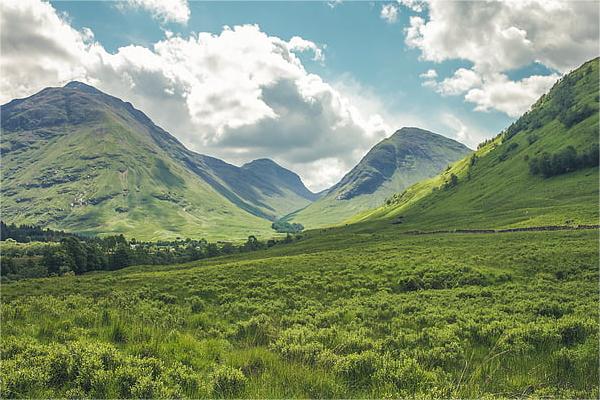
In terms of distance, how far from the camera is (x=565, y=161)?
573 ft

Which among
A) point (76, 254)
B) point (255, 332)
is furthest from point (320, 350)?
point (76, 254)

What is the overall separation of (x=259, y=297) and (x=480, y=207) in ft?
549

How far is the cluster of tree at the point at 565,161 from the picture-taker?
168 meters

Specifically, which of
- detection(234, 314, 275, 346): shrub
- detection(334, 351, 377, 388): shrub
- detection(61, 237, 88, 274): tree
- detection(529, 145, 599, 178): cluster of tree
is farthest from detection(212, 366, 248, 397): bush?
detection(529, 145, 599, 178): cluster of tree

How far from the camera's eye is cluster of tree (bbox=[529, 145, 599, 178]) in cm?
16850

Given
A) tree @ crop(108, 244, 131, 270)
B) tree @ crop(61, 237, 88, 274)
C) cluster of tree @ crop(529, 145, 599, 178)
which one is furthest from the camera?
cluster of tree @ crop(529, 145, 599, 178)

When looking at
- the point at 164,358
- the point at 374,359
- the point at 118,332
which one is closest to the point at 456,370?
the point at 374,359

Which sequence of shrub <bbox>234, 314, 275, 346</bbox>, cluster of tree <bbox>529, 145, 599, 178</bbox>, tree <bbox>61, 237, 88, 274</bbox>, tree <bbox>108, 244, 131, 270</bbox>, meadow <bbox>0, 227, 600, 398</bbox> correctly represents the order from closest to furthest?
meadow <bbox>0, 227, 600, 398</bbox> < shrub <bbox>234, 314, 275, 346</bbox> < tree <bbox>61, 237, 88, 274</bbox> < tree <bbox>108, 244, 131, 270</bbox> < cluster of tree <bbox>529, 145, 599, 178</bbox>

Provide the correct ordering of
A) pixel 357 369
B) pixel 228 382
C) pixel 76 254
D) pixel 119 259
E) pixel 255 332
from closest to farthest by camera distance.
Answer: pixel 228 382, pixel 357 369, pixel 255 332, pixel 76 254, pixel 119 259

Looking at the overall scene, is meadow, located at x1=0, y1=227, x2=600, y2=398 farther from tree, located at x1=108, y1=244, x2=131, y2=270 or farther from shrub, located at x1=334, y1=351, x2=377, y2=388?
tree, located at x1=108, y1=244, x2=131, y2=270

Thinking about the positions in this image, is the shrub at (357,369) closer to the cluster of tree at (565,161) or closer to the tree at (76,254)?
the tree at (76,254)

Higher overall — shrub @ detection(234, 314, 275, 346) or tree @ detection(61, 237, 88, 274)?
shrub @ detection(234, 314, 275, 346)

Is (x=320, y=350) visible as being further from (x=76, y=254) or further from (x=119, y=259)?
(x=119, y=259)

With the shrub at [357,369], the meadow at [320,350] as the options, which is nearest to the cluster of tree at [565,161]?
the meadow at [320,350]
